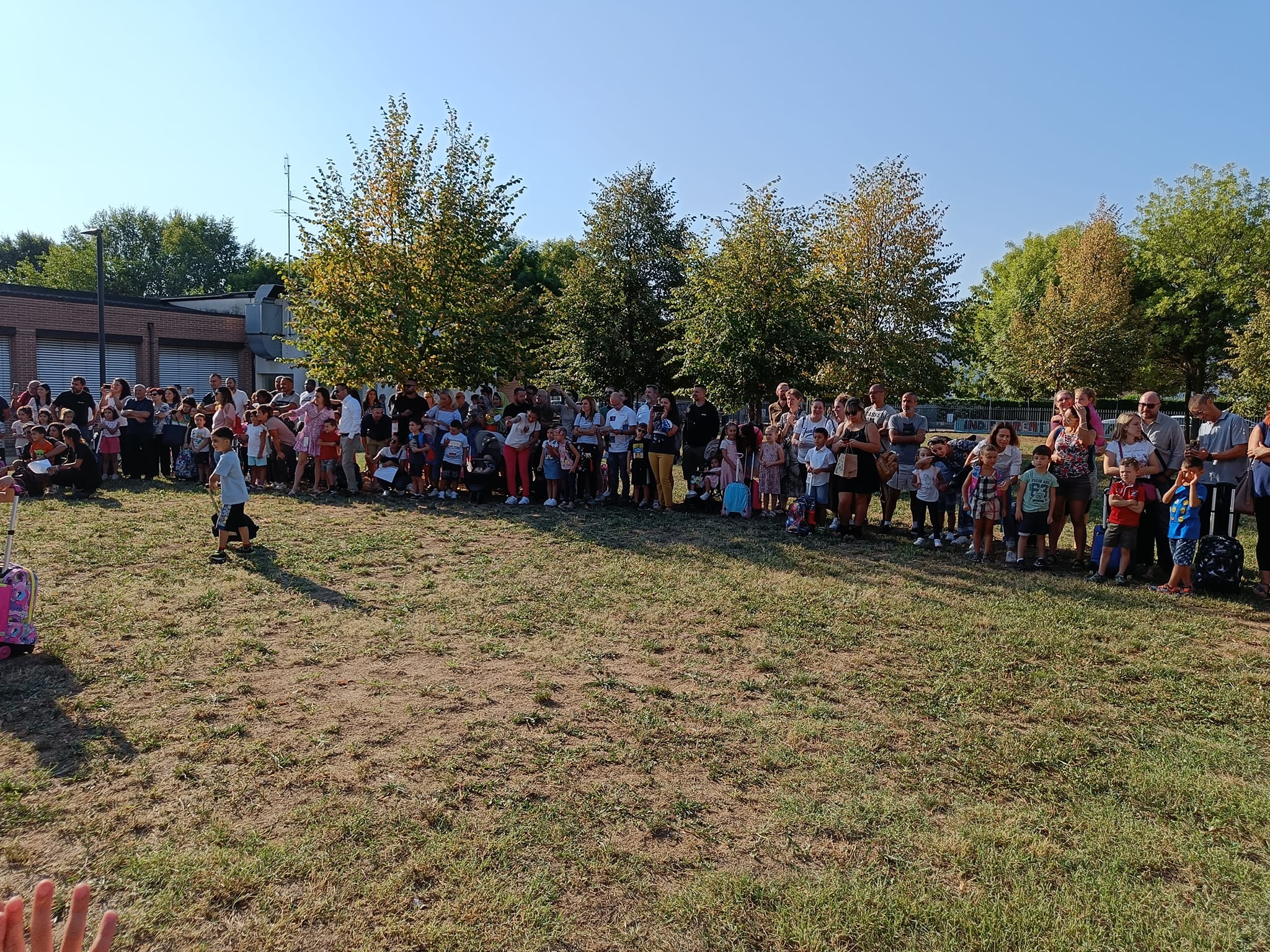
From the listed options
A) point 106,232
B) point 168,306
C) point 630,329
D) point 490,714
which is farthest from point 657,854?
point 106,232

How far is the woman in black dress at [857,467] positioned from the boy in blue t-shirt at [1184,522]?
3.36 m

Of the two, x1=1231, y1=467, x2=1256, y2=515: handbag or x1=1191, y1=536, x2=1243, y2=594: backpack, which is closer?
x1=1191, y1=536, x2=1243, y2=594: backpack

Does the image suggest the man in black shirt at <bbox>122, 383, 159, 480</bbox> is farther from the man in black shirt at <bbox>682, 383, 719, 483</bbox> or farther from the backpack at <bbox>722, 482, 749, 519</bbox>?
the backpack at <bbox>722, 482, 749, 519</bbox>

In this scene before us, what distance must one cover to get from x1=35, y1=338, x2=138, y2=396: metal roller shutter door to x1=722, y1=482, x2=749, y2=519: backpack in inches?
1033

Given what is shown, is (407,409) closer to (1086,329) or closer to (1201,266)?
(1086,329)

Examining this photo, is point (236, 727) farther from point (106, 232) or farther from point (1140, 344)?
point (106, 232)

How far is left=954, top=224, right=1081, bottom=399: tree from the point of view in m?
37.6

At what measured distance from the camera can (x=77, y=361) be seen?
1184 inches

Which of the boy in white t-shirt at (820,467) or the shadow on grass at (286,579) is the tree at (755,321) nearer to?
the boy in white t-shirt at (820,467)

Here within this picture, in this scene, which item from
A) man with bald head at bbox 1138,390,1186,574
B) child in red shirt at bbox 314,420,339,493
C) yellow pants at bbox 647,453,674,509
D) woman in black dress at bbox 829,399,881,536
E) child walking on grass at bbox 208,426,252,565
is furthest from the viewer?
child in red shirt at bbox 314,420,339,493

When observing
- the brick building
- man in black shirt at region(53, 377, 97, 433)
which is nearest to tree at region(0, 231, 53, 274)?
the brick building

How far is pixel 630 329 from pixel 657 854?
26.4 m

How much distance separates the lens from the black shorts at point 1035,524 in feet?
31.2

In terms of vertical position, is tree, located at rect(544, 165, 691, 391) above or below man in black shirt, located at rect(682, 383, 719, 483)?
above
